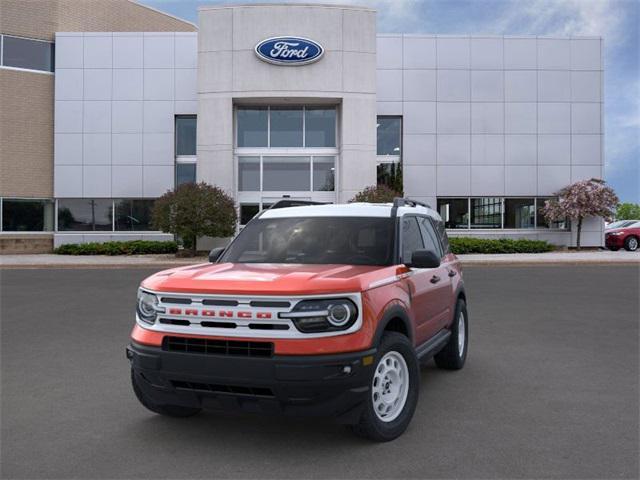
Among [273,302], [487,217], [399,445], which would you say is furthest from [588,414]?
[487,217]

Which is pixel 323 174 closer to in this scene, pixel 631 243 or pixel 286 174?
pixel 286 174

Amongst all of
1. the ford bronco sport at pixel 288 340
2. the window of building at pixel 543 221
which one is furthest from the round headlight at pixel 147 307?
the window of building at pixel 543 221

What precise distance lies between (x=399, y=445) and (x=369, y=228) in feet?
6.28

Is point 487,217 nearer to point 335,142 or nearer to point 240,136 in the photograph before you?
point 335,142

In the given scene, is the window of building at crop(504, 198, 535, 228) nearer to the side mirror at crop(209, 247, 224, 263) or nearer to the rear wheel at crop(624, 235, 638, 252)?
the rear wheel at crop(624, 235, 638, 252)

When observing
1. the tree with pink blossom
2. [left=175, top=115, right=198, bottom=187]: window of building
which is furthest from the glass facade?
[left=175, top=115, right=198, bottom=187]: window of building

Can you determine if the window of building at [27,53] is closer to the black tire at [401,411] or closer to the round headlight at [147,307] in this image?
the round headlight at [147,307]

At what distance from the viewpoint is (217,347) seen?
154 inches

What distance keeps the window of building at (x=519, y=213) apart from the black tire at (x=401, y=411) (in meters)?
26.4

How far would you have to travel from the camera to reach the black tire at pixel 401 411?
13.2ft

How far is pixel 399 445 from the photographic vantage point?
4.15 metres

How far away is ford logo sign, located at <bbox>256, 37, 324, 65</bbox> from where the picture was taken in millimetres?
Answer: 26078

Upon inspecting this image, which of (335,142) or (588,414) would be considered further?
(335,142)

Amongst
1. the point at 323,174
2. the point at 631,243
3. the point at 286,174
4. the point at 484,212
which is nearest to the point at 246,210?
the point at 286,174
